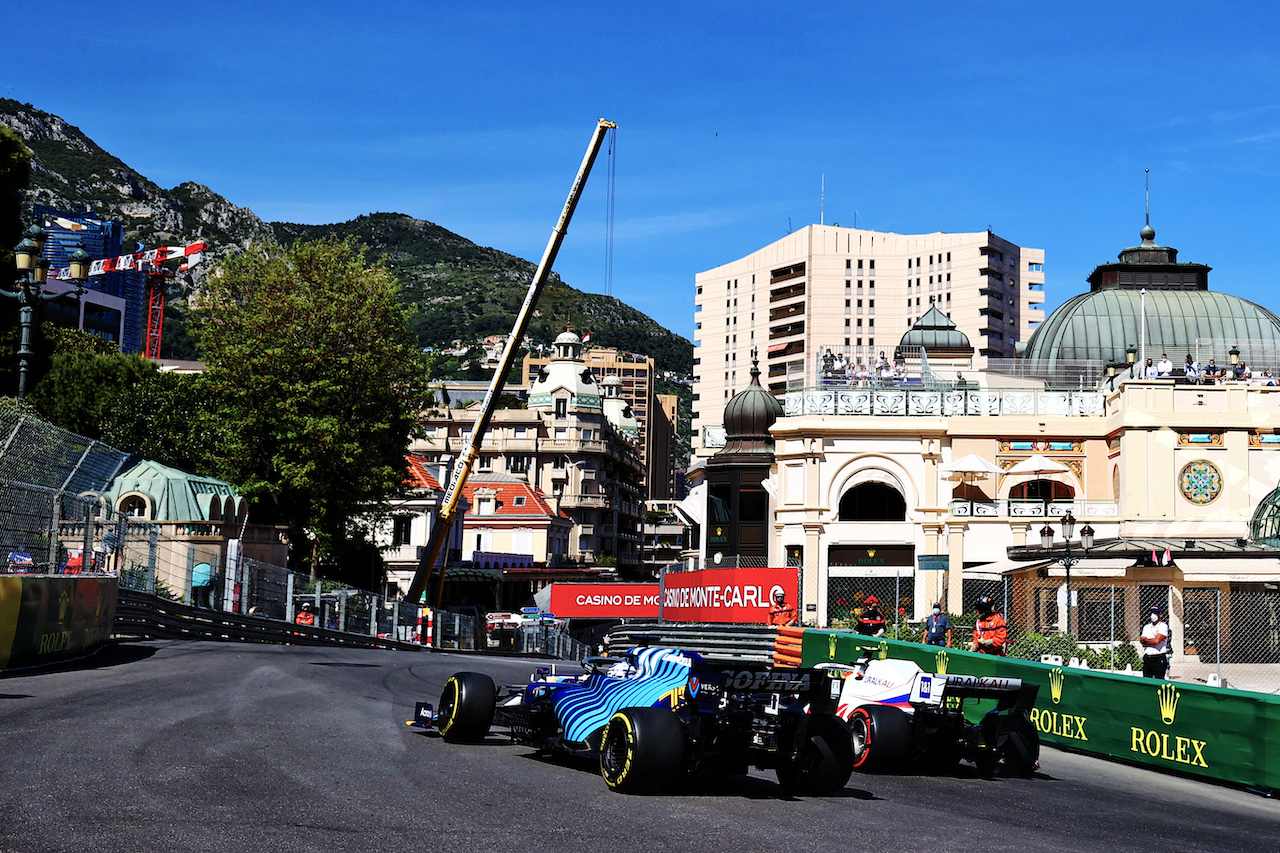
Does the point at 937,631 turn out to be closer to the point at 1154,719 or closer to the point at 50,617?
the point at 1154,719

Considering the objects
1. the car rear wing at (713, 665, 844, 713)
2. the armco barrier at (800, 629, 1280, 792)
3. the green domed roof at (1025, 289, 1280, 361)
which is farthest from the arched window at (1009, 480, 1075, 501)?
the car rear wing at (713, 665, 844, 713)

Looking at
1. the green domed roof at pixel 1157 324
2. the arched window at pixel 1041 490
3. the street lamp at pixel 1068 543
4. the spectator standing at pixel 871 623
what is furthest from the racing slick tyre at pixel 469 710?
the green domed roof at pixel 1157 324

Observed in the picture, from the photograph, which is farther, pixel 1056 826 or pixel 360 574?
pixel 360 574

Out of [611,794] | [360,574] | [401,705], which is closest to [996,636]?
[401,705]

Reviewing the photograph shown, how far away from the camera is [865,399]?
51344 millimetres

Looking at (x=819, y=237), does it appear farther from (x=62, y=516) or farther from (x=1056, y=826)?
(x=1056, y=826)

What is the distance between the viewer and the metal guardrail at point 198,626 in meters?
28.5

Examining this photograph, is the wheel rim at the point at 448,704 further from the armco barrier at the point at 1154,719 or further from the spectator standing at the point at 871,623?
the spectator standing at the point at 871,623

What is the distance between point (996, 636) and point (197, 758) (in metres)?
13.1

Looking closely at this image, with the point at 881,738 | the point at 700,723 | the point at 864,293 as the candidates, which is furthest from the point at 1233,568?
the point at 864,293

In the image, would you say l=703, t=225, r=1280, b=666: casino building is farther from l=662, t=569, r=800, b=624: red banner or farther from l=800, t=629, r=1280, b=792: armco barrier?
l=800, t=629, r=1280, b=792: armco barrier

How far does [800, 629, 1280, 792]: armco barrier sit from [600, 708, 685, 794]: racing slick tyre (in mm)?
6915

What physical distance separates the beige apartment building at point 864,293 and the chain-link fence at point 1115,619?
7726 centimetres

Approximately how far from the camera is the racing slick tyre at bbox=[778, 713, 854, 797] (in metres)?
11.7
